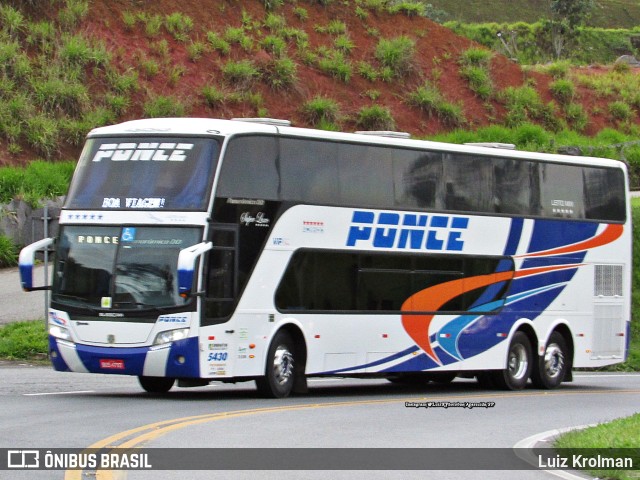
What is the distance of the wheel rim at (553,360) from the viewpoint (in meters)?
23.6

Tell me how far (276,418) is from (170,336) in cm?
251

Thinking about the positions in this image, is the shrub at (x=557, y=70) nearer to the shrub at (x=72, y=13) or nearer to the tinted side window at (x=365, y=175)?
the shrub at (x=72, y=13)

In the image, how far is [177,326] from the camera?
17.4 m

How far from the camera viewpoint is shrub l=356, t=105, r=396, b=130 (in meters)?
45.1

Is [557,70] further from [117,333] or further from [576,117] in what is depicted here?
[117,333]

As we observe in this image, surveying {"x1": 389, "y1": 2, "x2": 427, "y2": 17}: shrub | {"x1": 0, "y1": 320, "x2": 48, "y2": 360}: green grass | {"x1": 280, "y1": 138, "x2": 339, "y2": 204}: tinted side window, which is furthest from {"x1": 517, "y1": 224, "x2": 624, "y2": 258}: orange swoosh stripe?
{"x1": 389, "y1": 2, "x2": 427, "y2": 17}: shrub

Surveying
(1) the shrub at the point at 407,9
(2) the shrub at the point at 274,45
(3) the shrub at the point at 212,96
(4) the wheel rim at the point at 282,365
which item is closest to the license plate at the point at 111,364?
(4) the wheel rim at the point at 282,365

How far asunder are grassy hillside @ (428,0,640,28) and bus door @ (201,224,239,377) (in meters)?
95.9

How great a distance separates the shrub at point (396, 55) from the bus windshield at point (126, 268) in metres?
32.7

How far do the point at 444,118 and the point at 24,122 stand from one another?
54.2 feet

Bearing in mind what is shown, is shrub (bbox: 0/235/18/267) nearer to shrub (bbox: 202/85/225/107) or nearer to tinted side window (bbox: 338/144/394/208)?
shrub (bbox: 202/85/225/107)

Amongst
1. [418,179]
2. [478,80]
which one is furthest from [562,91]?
[418,179]

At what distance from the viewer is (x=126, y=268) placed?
17.7 m

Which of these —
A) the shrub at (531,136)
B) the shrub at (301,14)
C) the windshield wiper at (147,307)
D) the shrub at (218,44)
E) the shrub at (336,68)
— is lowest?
the windshield wiper at (147,307)
